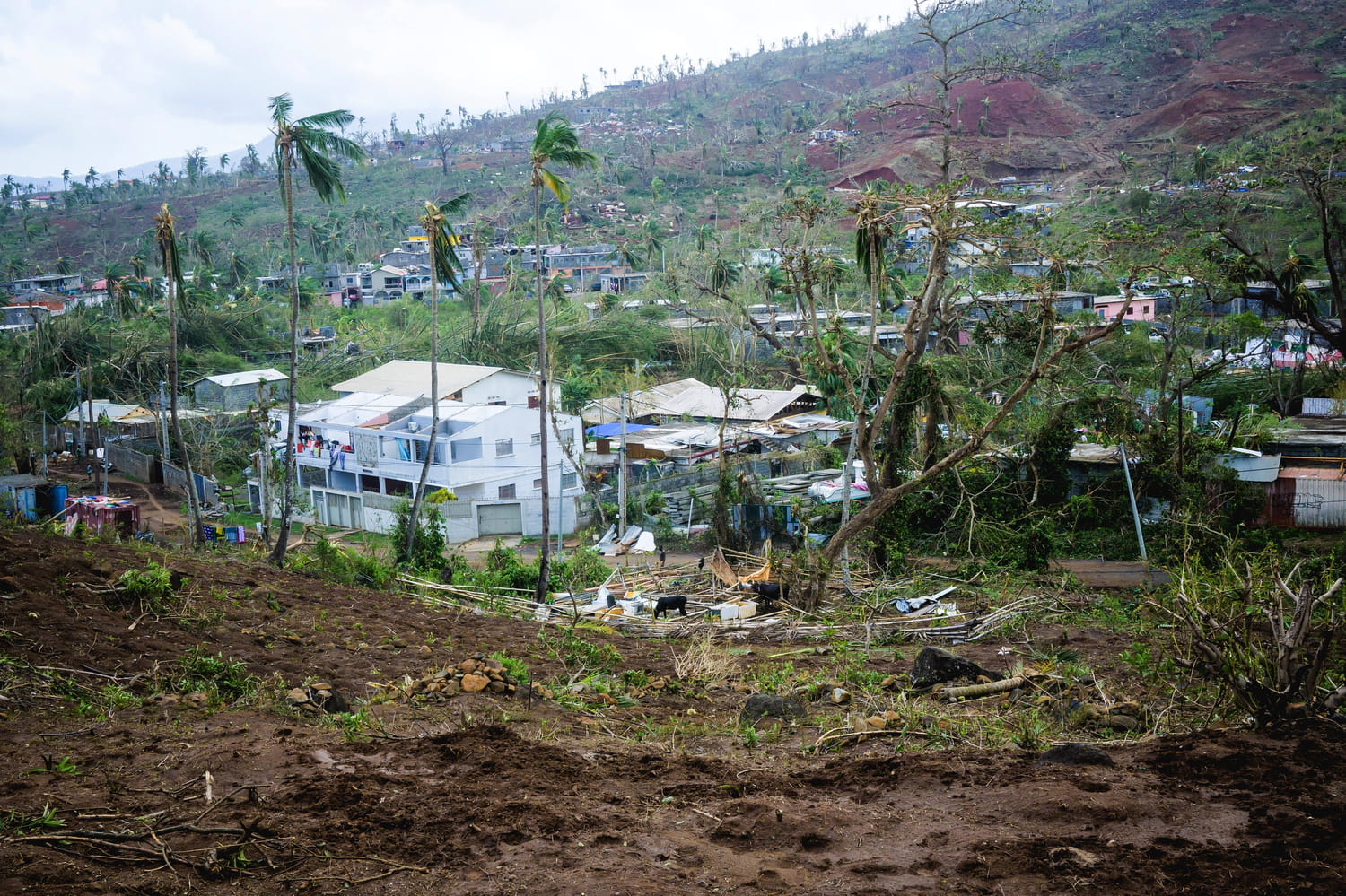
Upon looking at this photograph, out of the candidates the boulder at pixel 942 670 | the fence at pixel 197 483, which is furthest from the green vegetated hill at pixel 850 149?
the boulder at pixel 942 670

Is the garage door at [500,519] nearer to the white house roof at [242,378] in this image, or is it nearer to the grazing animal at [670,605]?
the grazing animal at [670,605]

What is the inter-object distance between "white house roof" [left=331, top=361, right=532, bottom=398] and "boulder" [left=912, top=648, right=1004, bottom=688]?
83.5 feet

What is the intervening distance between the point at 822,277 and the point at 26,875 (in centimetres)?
1312

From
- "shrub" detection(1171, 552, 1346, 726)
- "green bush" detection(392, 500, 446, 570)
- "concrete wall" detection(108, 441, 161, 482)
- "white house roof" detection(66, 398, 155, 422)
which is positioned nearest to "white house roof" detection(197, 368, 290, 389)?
"white house roof" detection(66, 398, 155, 422)

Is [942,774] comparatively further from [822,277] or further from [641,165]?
[641,165]

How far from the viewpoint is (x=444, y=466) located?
1056 inches

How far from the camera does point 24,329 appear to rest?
160ft

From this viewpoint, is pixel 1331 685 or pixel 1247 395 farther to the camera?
pixel 1247 395

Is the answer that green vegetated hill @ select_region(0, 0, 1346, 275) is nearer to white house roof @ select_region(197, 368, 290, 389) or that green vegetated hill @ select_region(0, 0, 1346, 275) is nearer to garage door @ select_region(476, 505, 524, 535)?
white house roof @ select_region(197, 368, 290, 389)

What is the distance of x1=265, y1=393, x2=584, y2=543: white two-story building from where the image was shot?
2688 centimetres

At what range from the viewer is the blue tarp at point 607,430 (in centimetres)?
3241

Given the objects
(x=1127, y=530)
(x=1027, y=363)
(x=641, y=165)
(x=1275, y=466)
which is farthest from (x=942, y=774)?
(x=641, y=165)

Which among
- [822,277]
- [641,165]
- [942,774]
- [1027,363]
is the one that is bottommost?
[942,774]

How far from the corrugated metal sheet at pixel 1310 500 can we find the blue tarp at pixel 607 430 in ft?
63.1
